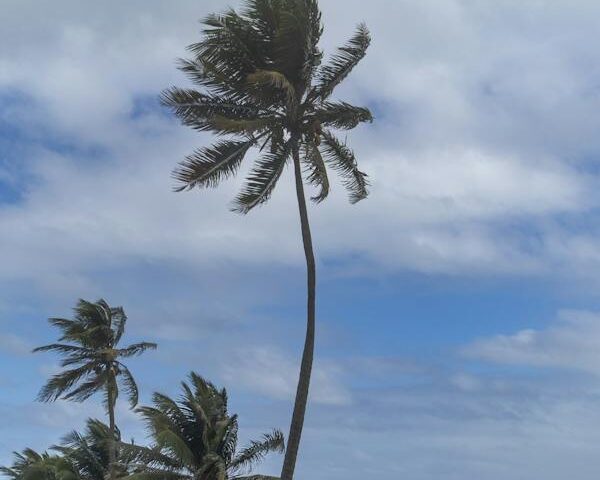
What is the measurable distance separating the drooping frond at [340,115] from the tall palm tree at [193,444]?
1119cm

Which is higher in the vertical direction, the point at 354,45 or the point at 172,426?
the point at 354,45

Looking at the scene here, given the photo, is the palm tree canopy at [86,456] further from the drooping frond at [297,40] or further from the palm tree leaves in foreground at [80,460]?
the drooping frond at [297,40]

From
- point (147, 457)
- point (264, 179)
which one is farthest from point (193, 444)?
point (264, 179)

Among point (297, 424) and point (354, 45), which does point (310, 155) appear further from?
point (297, 424)

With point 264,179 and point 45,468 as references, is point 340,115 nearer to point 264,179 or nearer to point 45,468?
point 264,179

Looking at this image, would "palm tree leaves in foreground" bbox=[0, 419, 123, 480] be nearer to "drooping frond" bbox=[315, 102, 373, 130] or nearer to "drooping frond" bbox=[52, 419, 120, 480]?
"drooping frond" bbox=[52, 419, 120, 480]

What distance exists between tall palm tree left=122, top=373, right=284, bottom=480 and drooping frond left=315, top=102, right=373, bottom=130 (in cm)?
1119

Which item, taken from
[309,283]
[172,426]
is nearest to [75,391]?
[172,426]

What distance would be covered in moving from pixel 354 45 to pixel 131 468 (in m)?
17.3

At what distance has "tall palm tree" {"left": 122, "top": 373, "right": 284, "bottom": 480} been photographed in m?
28.4

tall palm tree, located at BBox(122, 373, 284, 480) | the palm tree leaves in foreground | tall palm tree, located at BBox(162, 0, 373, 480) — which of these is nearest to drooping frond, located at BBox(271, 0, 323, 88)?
tall palm tree, located at BBox(162, 0, 373, 480)

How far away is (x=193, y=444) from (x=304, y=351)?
34.4 ft

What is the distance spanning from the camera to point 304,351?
21.4 metres

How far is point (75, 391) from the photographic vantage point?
42.2 m
